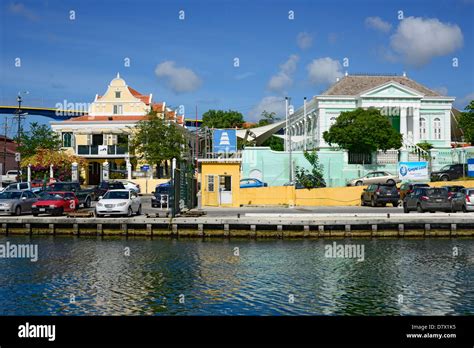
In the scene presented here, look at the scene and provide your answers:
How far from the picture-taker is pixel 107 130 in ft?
231

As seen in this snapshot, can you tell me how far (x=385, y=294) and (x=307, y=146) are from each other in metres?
55.5

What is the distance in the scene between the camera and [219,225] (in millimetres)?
30000

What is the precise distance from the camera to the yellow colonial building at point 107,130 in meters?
69.7

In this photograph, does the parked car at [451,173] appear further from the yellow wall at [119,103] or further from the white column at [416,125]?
the yellow wall at [119,103]

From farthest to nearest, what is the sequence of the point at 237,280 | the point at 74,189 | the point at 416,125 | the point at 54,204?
1. the point at 416,125
2. the point at 74,189
3. the point at 54,204
4. the point at 237,280

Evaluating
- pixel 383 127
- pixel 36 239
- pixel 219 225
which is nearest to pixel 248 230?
pixel 219 225

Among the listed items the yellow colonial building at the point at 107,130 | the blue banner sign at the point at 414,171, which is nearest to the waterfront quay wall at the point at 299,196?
the blue banner sign at the point at 414,171

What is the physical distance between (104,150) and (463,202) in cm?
4594

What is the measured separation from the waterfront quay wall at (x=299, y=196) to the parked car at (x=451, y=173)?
10.1 meters

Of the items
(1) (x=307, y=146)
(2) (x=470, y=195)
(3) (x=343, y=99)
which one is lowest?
(2) (x=470, y=195)

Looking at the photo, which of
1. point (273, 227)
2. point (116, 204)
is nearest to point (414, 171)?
point (273, 227)

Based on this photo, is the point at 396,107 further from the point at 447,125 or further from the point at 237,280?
the point at 237,280
